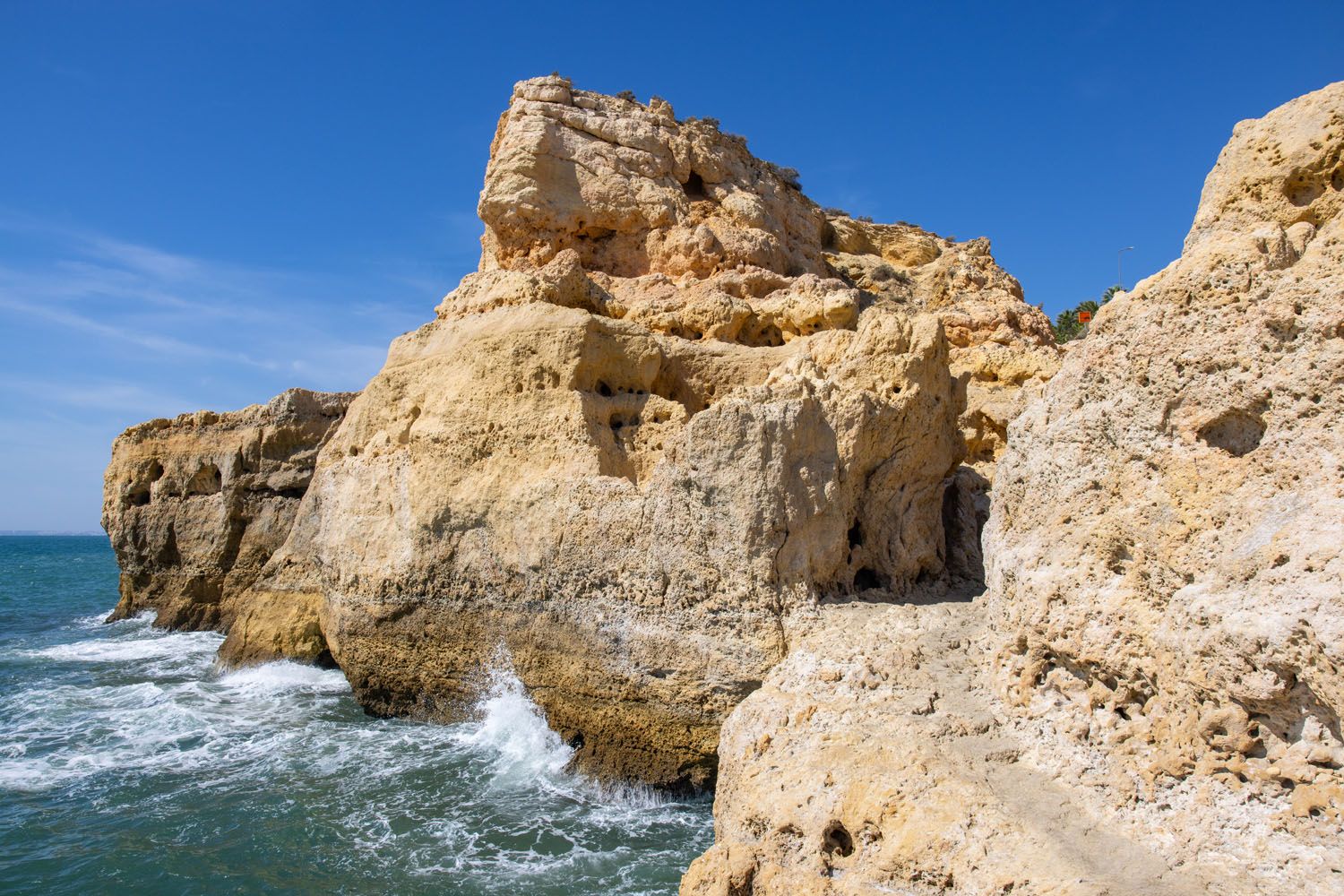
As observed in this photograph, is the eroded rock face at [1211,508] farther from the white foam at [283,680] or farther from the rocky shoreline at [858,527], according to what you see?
the white foam at [283,680]

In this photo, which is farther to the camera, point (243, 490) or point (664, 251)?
point (243, 490)

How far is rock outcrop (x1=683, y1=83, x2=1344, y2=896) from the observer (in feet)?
14.4

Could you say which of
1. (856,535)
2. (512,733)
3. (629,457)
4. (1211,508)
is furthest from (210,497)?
(1211,508)

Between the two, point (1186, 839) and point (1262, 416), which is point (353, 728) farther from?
point (1262, 416)

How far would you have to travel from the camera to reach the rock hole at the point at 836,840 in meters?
5.57

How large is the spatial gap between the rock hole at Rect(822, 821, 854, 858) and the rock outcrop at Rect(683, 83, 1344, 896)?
0.01 metres

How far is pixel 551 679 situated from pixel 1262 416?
748 centimetres

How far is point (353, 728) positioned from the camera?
12.3 m

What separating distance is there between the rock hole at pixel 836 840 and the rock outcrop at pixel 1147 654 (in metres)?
0.01

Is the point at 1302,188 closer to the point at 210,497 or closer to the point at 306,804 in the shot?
the point at 306,804

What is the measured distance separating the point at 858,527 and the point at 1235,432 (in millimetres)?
4591

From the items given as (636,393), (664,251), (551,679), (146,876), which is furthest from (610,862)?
(664,251)

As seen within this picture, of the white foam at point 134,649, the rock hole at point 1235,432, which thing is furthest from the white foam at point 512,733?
the white foam at point 134,649

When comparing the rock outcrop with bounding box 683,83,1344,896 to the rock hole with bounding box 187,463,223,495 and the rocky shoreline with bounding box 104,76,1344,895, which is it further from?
the rock hole with bounding box 187,463,223,495
